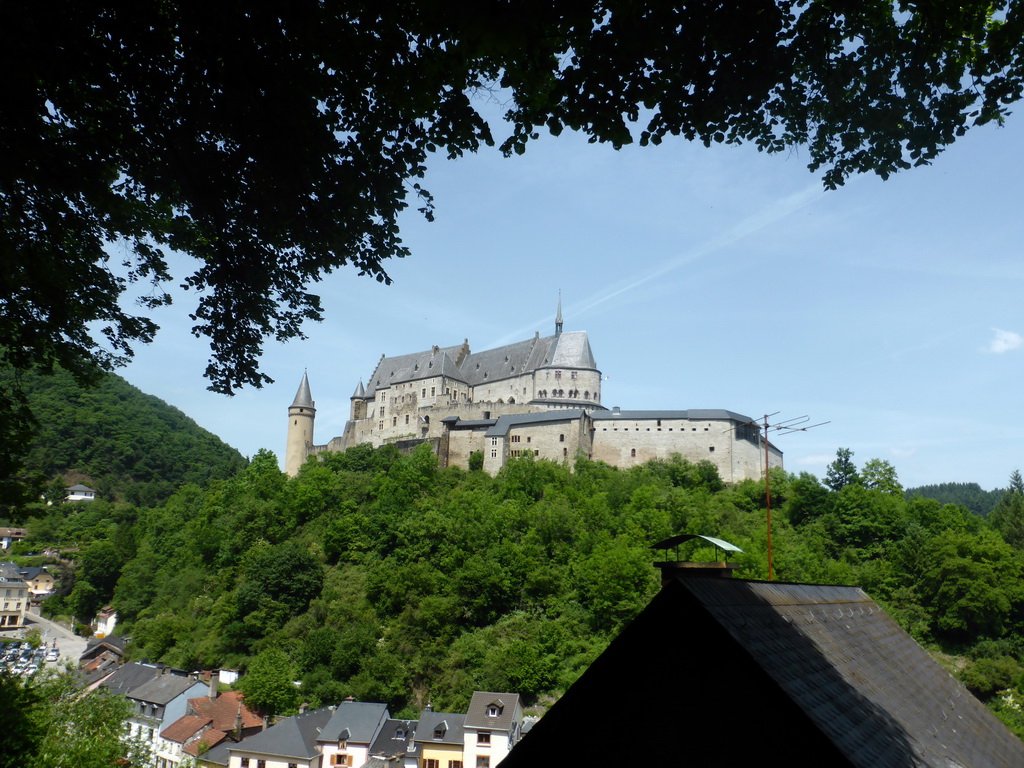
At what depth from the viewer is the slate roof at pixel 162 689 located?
130 ft

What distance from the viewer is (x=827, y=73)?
583 cm

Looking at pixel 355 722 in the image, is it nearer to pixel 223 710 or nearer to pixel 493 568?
pixel 223 710

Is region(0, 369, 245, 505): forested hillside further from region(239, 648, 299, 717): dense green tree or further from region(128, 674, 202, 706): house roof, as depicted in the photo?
region(239, 648, 299, 717): dense green tree

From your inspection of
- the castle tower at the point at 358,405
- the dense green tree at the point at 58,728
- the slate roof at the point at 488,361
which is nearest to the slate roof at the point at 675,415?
the slate roof at the point at 488,361

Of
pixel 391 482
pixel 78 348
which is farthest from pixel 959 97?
pixel 391 482

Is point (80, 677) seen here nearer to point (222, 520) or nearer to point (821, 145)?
point (222, 520)

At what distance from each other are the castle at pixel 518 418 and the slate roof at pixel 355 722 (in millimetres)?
26309

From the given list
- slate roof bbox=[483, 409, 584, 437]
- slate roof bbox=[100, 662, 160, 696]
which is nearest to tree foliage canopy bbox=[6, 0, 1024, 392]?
slate roof bbox=[100, 662, 160, 696]

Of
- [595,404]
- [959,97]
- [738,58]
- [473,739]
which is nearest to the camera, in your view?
[738,58]

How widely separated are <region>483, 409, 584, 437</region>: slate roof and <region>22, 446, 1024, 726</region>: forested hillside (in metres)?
4.06

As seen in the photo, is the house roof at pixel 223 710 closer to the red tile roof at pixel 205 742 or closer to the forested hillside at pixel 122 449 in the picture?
the red tile roof at pixel 205 742

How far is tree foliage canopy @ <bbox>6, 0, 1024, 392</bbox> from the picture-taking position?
501 cm

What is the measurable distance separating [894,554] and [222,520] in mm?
49399

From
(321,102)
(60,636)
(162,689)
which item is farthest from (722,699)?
(60,636)
